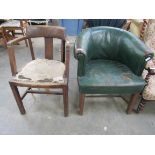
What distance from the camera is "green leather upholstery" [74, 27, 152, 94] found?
1.40m

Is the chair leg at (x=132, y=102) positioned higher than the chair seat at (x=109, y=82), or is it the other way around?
the chair seat at (x=109, y=82)

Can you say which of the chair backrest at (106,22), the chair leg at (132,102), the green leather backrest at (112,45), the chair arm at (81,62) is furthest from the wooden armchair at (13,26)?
the chair leg at (132,102)

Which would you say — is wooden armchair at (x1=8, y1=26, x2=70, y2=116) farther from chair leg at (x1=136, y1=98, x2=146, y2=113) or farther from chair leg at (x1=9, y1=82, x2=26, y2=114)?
chair leg at (x1=136, y1=98, x2=146, y2=113)

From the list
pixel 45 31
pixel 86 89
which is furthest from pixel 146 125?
pixel 45 31

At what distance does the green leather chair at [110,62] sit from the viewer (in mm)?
1399

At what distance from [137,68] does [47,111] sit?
102 centimetres

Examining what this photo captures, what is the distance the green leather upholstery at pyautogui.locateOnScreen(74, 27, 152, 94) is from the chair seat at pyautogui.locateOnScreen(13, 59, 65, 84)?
21 centimetres

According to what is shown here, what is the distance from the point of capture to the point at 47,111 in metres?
1.71

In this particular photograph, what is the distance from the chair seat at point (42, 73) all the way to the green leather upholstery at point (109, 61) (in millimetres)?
206

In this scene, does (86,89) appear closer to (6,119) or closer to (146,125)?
(146,125)

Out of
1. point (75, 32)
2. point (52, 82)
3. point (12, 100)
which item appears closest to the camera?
point (52, 82)

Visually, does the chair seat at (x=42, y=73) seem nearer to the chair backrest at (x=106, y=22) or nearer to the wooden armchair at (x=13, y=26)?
the chair backrest at (x=106, y=22)

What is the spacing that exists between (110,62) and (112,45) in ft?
0.60

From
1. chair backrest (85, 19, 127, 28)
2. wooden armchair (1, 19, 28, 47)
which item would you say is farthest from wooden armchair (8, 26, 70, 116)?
wooden armchair (1, 19, 28, 47)
